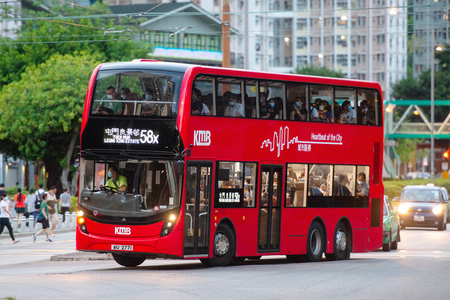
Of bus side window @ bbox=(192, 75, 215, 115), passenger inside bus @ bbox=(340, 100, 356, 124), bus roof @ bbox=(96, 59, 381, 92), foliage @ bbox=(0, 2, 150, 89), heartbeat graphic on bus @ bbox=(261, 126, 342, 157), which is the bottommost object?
heartbeat graphic on bus @ bbox=(261, 126, 342, 157)

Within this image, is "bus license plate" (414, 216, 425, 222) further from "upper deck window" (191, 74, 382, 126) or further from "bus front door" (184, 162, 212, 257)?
"bus front door" (184, 162, 212, 257)

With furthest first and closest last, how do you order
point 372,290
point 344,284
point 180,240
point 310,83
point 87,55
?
point 87,55
point 310,83
point 180,240
point 344,284
point 372,290

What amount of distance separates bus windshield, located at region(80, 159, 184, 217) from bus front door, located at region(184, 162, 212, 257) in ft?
1.39

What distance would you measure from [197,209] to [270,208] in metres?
2.39

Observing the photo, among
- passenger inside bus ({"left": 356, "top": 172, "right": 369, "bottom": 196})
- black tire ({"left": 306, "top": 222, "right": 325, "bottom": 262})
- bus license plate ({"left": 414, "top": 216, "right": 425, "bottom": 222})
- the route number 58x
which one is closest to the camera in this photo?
the route number 58x

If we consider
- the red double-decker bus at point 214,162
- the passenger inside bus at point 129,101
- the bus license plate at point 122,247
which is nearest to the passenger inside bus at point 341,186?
the red double-decker bus at point 214,162

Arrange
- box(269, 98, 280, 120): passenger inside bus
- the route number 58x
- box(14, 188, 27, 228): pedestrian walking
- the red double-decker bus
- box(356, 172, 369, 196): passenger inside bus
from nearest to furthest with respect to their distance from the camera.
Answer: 1. the red double-decker bus
2. the route number 58x
3. box(269, 98, 280, 120): passenger inside bus
4. box(356, 172, 369, 196): passenger inside bus
5. box(14, 188, 27, 228): pedestrian walking

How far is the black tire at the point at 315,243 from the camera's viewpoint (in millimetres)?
21703

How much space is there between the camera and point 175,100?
1836 centimetres

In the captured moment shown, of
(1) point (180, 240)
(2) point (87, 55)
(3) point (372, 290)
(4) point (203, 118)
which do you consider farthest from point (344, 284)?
(2) point (87, 55)

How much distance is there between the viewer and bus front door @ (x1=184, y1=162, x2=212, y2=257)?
60.3ft

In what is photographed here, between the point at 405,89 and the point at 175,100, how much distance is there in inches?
3291

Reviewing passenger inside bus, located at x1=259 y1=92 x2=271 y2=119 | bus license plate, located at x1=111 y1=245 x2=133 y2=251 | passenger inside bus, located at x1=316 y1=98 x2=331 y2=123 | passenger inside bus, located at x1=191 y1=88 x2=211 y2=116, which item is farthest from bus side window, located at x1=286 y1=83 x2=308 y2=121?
bus license plate, located at x1=111 y1=245 x2=133 y2=251

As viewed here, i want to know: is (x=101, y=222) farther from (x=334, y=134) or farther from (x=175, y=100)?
(x=334, y=134)
